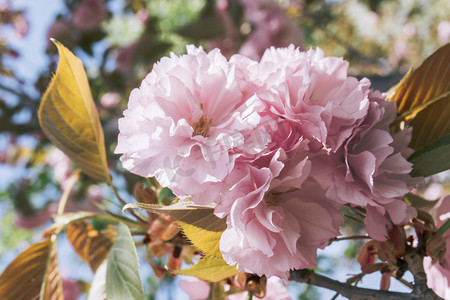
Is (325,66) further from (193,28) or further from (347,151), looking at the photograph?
(193,28)

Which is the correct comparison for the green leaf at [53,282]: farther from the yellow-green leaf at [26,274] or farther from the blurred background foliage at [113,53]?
the blurred background foliage at [113,53]

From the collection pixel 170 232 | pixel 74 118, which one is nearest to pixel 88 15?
pixel 74 118

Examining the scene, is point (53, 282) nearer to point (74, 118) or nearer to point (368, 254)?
point (74, 118)

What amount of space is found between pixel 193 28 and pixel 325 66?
4.57 feet

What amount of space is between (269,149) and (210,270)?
130 millimetres

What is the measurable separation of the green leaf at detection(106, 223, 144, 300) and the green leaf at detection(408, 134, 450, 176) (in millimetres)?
266

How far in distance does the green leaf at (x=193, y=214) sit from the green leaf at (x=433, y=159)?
18 centimetres

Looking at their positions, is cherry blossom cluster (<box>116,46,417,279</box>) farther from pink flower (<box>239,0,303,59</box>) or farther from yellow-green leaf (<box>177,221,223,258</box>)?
pink flower (<box>239,0,303,59</box>)

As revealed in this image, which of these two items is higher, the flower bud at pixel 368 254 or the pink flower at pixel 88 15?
the flower bud at pixel 368 254

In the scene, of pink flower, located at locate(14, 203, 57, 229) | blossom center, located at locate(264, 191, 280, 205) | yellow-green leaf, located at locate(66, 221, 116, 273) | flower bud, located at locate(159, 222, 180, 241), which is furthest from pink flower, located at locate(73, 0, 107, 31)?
blossom center, located at locate(264, 191, 280, 205)

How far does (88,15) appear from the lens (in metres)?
1.87

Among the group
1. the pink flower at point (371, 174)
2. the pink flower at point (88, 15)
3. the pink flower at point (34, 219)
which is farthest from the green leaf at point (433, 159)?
the pink flower at point (34, 219)

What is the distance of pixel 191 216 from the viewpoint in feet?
1.05

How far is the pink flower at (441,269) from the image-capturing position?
0.40 m
